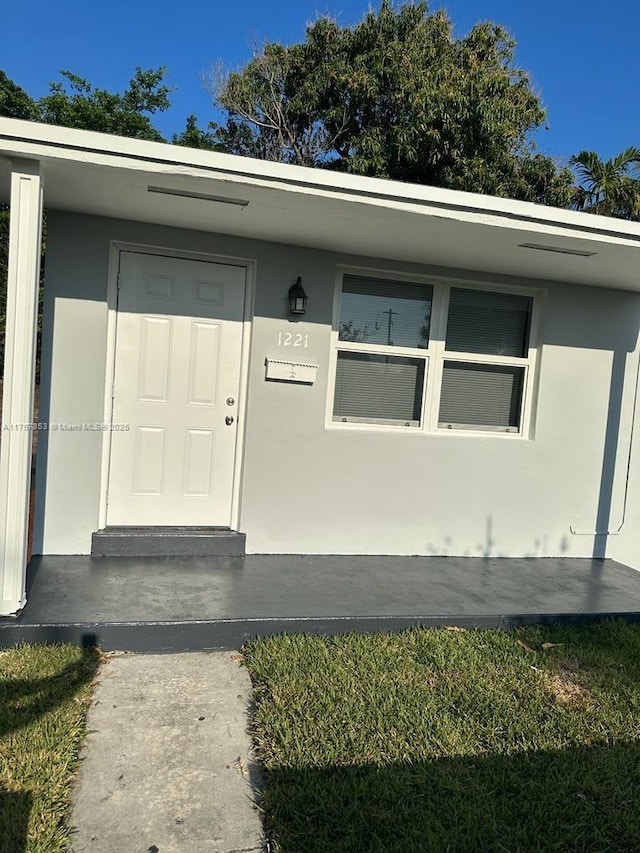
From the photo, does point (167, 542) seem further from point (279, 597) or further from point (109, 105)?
point (109, 105)

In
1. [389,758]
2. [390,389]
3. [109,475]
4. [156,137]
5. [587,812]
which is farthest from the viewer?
[156,137]

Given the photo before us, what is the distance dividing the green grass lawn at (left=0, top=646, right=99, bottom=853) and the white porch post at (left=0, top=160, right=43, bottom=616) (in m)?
0.46

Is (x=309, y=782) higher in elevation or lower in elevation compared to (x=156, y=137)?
lower

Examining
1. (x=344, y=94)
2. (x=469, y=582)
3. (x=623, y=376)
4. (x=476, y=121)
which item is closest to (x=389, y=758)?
(x=469, y=582)

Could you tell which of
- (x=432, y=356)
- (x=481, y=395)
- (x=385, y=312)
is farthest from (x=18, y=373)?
(x=481, y=395)

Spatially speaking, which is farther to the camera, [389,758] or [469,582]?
[469,582]

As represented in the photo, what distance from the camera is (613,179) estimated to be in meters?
13.6

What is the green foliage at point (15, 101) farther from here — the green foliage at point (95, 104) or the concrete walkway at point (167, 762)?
the concrete walkway at point (167, 762)

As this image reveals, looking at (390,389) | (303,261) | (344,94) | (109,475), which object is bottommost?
(109,475)

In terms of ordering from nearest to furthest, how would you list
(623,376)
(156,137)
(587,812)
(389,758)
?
(587,812), (389,758), (623,376), (156,137)

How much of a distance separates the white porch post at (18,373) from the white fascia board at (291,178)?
0.22 metres

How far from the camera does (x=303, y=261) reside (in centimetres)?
477

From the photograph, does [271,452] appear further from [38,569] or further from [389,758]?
[389,758]

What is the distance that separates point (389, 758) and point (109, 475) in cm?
295
